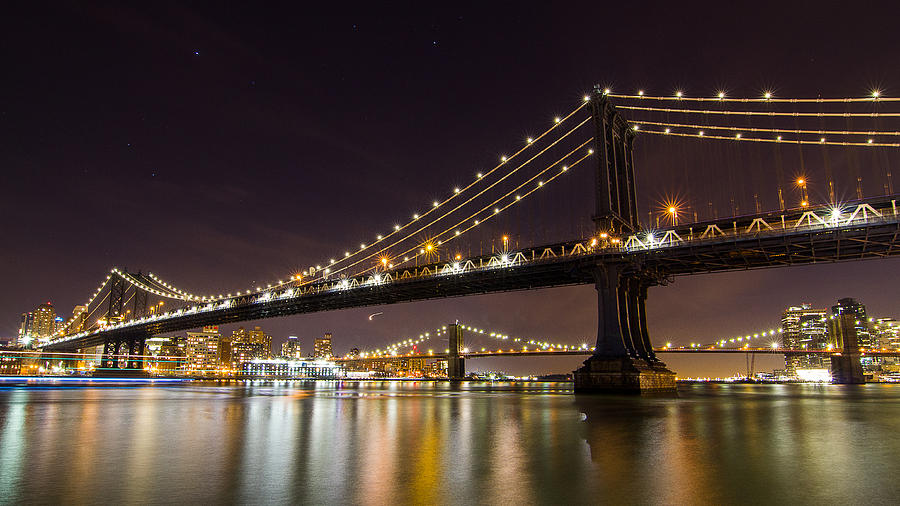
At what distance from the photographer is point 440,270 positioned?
2539 inches

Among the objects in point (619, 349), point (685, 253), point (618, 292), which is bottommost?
point (619, 349)

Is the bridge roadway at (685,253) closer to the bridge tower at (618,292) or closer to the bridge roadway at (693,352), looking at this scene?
the bridge tower at (618,292)

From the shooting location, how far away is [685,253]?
141 ft


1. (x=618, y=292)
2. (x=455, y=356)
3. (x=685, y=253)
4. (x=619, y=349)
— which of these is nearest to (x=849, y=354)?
(x=455, y=356)

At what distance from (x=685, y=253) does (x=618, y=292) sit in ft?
19.2

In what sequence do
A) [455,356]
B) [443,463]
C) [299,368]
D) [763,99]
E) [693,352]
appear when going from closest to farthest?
[443,463]
[763,99]
[693,352]
[455,356]
[299,368]

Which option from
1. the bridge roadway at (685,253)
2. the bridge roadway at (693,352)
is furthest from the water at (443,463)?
the bridge roadway at (693,352)

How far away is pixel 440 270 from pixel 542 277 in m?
13.8

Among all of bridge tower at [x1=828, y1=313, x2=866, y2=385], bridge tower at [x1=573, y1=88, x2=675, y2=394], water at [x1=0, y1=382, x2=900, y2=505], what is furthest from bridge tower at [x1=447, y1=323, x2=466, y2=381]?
water at [x1=0, y1=382, x2=900, y2=505]

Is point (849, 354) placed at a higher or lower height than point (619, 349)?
lower

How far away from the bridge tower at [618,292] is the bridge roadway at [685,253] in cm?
117

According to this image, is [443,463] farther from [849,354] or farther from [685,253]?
[849,354]

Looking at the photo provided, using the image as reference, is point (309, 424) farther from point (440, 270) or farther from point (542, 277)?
point (440, 270)

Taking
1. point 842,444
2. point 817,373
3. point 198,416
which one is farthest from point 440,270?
point 817,373
